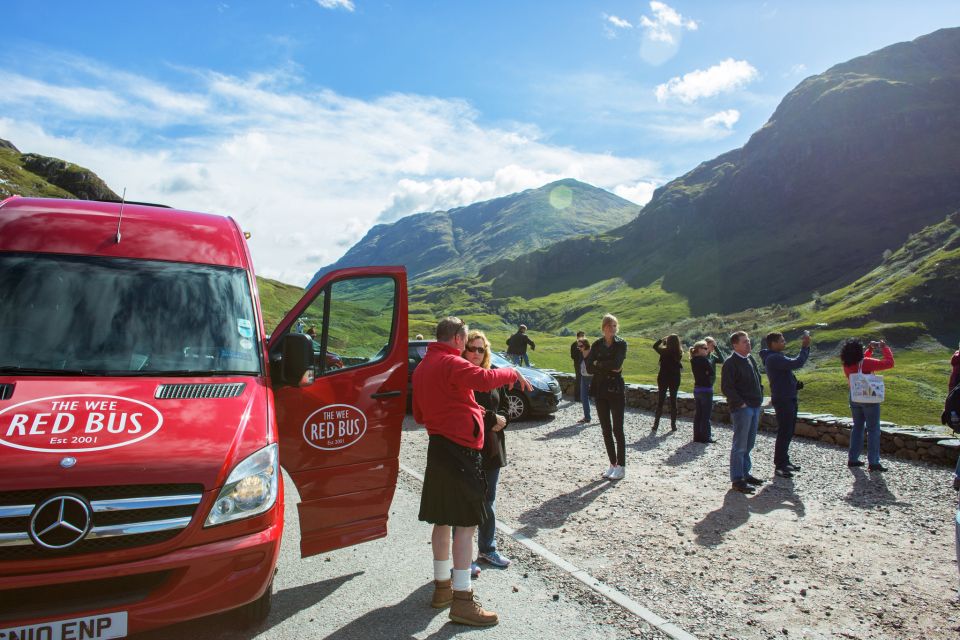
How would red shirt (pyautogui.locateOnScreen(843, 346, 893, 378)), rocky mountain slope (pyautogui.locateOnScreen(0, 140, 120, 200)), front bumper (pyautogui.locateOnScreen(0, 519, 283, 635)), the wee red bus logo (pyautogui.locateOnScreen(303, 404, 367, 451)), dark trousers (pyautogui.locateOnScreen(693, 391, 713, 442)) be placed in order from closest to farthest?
1. front bumper (pyautogui.locateOnScreen(0, 519, 283, 635))
2. the wee red bus logo (pyautogui.locateOnScreen(303, 404, 367, 451))
3. red shirt (pyautogui.locateOnScreen(843, 346, 893, 378))
4. dark trousers (pyautogui.locateOnScreen(693, 391, 713, 442))
5. rocky mountain slope (pyautogui.locateOnScreen(0, 140, 120, 200))

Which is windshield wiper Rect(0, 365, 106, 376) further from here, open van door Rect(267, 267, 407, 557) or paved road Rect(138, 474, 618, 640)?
paved road Rect(138, 474, 618, 640)

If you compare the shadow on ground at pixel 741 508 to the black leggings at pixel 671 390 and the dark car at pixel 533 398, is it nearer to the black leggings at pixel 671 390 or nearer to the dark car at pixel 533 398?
the black leggings at pixel 671 390

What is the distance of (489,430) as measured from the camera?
17.0 ft

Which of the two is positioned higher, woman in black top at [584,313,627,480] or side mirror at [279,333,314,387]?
side mirror at [279,333,314,387]

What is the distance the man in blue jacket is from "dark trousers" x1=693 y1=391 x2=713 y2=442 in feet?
8.83

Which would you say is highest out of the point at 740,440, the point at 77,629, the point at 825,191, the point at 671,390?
the point at 825,191

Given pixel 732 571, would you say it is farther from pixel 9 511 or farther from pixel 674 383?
pixel 674 383

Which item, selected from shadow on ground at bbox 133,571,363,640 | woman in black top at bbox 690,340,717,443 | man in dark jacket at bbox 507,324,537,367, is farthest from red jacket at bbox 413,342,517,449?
man in dark jacket at bbox 507,324,537,367

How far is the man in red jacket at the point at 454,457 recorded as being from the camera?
4.43 meters

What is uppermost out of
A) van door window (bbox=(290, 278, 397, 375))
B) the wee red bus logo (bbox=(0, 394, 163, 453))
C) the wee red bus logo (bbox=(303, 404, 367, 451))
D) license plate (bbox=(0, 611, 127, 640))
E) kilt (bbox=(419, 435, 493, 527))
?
van door window (bbox=(290, 278, 397, 375))

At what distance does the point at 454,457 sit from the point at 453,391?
0.49 metres

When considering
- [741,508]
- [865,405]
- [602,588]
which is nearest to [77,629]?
[602,588]

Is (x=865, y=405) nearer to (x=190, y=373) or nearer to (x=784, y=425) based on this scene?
(x=784, y=425)

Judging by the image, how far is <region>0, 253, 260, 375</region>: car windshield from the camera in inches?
162
